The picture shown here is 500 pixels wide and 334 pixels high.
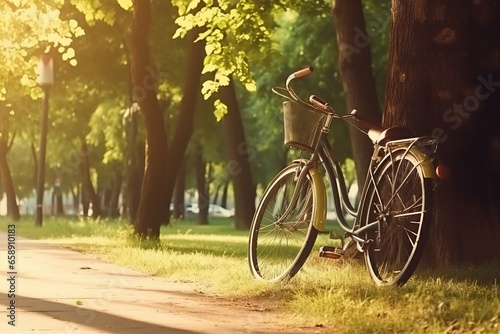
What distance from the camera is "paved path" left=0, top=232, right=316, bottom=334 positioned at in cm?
621

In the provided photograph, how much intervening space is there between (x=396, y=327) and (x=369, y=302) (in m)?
0.80

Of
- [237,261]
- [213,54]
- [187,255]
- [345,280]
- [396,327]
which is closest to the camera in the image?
[396,327]

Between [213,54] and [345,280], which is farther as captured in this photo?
[213,54]

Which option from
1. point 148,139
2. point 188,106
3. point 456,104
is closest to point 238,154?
point 188,106

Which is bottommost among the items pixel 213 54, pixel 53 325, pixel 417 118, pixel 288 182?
pixel 53 325

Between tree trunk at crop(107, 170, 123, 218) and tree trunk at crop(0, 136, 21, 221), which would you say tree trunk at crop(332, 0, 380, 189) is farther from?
tree trunk at crop(107, 170, 123, 218)

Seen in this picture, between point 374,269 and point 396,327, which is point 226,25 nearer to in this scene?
point 374,269

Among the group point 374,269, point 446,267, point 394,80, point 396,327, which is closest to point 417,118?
point 394,80

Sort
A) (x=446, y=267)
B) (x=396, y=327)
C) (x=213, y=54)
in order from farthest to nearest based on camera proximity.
A: (x=213, y=54)
(x=446, y=267)
(x=396, y=327)

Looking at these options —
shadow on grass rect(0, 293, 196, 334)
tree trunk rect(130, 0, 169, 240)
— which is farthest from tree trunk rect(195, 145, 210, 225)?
shadow on grass rect(0, 293, 196, 334)

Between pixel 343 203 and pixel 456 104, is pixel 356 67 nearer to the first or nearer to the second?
pixel 456 104

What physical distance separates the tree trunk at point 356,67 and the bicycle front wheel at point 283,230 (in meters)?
8.32

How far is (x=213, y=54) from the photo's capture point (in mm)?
14383

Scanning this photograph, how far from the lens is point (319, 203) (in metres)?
7.89
